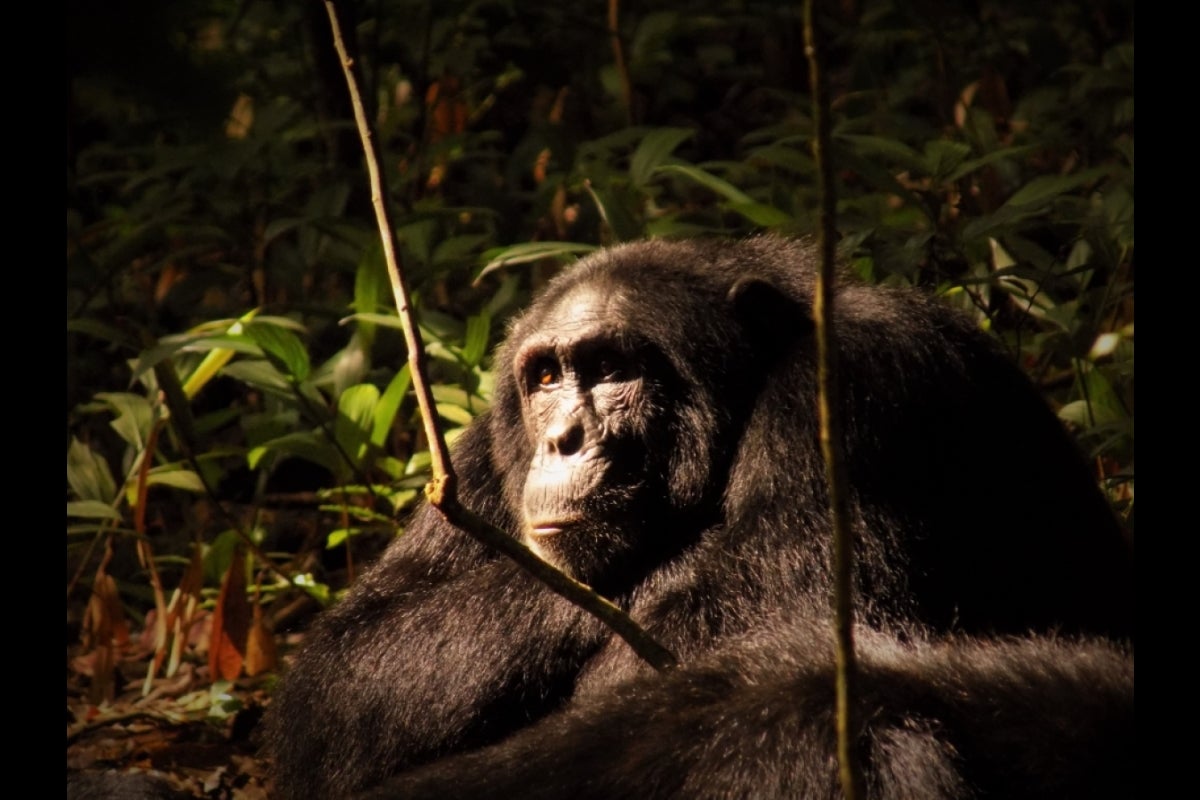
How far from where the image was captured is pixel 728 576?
346cm

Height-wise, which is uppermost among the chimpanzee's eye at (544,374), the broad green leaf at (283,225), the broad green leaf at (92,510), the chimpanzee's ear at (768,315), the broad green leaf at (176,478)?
the broad green leaf at (283,225)

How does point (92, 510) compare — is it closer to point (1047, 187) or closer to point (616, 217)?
point (616, 217)

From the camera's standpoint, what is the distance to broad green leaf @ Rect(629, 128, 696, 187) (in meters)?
6.20

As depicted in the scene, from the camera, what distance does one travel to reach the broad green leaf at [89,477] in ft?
18.6

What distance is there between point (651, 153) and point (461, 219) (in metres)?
2.28

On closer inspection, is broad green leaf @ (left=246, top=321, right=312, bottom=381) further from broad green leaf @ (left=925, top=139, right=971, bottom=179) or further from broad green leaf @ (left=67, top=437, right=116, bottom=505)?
broad green leaf @ (left=925, top=139, right=971, bottom=179)

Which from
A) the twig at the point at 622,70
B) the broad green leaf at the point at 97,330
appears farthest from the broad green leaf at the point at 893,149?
the broad green leaf at the point at 97,330

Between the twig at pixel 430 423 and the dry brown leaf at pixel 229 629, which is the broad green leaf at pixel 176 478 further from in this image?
the twig at pixel 430 423

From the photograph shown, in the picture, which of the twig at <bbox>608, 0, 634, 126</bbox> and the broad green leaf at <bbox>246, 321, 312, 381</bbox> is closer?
the broad green leaf at <bbox>246, 321, 312, 381</bbox>

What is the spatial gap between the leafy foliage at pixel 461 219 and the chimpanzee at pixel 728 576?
1008 millimetres

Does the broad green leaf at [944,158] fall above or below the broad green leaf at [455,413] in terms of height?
above

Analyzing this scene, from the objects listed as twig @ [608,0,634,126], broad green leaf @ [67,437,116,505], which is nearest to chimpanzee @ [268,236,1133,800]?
broad green leaf @ [67,437,116,505]

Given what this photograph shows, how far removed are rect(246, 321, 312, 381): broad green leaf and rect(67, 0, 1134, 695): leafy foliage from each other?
0.06 ft

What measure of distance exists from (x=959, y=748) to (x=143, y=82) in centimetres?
195
